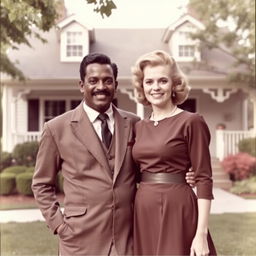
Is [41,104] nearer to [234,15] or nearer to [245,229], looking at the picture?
[234,15]

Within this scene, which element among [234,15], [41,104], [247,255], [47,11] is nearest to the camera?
[247,255]

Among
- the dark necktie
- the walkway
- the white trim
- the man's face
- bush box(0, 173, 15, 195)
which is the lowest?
the walkway

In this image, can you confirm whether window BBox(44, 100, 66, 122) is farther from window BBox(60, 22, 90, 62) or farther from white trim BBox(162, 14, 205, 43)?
white trim BBox(162, 14, 205, 43)

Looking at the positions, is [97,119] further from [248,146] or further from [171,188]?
[248,146]

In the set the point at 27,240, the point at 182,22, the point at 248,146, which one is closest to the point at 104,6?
the point at 27,240

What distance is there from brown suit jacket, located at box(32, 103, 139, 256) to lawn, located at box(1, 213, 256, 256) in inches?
160

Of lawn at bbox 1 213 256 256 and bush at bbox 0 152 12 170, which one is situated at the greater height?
bush at bbox 0 152 12 170

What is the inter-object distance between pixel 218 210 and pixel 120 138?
794 cm

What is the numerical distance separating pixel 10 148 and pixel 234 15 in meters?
8.96

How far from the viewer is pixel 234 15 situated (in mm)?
16625

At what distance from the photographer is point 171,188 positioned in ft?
10.00

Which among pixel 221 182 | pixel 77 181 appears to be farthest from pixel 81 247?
pixel 221 182

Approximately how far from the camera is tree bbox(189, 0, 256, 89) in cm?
1633

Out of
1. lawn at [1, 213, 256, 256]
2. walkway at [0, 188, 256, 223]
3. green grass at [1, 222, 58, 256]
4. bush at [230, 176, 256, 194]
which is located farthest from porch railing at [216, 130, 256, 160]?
green grass at [1, 222, 58, 256]
